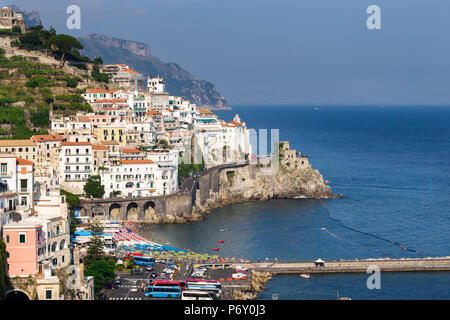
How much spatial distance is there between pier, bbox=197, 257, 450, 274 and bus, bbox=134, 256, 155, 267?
15.9 ft

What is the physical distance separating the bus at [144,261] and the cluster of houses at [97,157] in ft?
26.5

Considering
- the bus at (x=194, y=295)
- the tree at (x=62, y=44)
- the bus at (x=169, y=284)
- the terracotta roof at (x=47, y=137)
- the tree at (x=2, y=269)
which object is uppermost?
the tree at (x=62, y=44)

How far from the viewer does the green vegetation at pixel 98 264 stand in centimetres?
4034

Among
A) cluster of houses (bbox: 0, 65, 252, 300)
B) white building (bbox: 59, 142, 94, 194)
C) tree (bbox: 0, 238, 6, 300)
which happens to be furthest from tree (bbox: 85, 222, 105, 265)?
white building (bbox: 59, 142, 94, 194)

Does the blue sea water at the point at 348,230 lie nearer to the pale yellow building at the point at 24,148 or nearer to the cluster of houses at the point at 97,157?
the cluster of houses at the point at 97,157

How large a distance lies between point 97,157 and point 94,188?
11.8 ft

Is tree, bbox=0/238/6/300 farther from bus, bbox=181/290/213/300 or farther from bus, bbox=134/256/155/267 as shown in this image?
bus, bbox=134/256/155/267

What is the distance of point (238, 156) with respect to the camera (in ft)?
294

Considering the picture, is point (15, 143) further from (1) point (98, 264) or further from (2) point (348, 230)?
(2) point (348, 230)

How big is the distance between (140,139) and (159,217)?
14194 mm

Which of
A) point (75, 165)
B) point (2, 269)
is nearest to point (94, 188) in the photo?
point (75, 165)

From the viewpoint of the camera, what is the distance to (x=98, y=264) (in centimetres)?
4141

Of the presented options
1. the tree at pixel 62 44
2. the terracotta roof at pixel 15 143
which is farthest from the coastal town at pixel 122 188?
the tree at pixel 62 44
